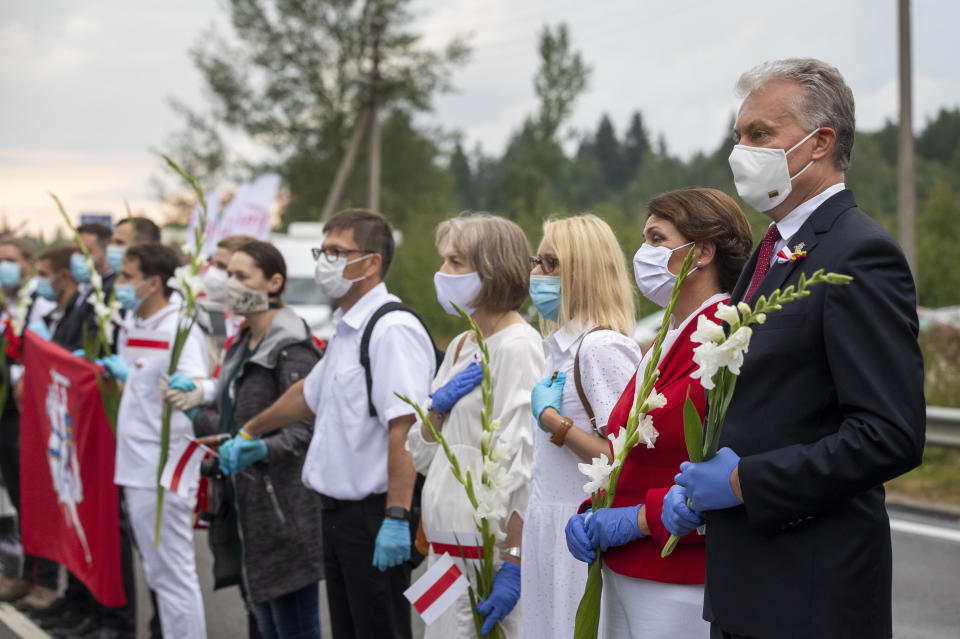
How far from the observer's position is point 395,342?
4.01m

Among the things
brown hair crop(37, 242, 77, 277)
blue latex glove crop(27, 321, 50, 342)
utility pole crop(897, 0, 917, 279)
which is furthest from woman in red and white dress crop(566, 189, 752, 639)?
utility pole crop(897, 0, 917, 279)

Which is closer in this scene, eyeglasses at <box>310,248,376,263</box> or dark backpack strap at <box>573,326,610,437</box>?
dark backpack strap at <box>573,326,610,437</box>

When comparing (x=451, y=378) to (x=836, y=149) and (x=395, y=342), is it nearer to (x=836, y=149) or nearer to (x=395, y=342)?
(x=395, y=342)

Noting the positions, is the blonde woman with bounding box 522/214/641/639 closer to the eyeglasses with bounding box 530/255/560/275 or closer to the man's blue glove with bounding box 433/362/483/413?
the eyeglasses with bounding box 530/255/560/275

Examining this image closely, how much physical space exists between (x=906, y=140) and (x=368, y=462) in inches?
415

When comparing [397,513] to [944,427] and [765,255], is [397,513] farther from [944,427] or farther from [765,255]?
[944,427]

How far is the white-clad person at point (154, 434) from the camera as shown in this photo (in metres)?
5.03

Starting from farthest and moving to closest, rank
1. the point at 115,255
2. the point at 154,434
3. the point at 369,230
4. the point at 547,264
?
the point at 115,255
the point at 154,434
the point at 369,230
the point at 547,264

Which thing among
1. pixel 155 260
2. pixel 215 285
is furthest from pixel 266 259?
pixel 215 285

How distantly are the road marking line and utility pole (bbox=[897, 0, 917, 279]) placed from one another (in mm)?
4964

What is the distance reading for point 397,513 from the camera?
3.81 meters

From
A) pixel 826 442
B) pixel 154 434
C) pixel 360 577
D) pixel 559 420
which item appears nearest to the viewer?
pixel 826 442

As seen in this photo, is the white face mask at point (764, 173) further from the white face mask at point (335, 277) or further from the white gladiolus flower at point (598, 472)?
the white face mask at point (335, 277)

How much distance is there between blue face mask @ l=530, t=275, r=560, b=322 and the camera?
11.2 feet
